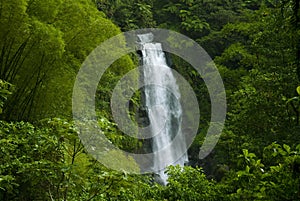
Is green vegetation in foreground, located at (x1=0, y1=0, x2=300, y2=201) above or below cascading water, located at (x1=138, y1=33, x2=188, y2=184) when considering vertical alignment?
below

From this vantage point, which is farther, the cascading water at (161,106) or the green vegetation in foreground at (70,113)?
the cascading water at (161,106)

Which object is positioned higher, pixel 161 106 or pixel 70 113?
pixel 161 106

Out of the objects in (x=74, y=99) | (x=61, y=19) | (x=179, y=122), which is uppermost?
(x=179, y=122)

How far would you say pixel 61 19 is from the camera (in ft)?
18.1

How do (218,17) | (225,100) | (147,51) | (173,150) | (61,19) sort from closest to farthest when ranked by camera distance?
(61,19) → (225,100) → (173,150) → (147,51) → (218,17)

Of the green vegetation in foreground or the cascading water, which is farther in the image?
the cascading water

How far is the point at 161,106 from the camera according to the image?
1337 cm

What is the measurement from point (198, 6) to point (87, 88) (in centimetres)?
1179

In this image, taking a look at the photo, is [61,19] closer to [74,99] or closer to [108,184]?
[74,99]

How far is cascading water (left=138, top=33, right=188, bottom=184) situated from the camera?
12734 millimetres

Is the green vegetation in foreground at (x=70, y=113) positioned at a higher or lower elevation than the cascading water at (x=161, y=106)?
lower

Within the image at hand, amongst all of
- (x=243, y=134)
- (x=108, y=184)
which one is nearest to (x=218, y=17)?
(x=243, y=134)

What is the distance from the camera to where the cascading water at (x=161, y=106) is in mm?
12734

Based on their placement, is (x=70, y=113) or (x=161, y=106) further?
(x=161, y=106)
